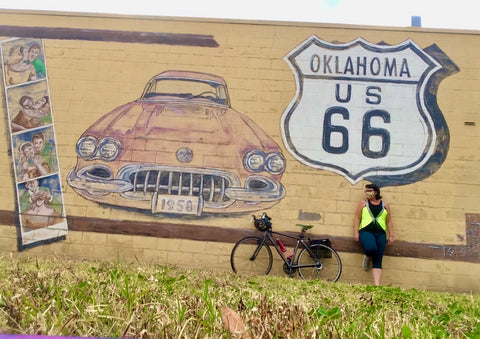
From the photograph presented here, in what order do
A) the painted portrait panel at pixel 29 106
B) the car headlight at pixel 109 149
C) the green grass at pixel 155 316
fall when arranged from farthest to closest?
the painted portrait panel at pixel 29 106
the car headlight at pixel 109 149
the green grass at pixel 155 316

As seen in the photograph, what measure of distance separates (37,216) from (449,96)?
726cm

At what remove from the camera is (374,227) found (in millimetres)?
7336

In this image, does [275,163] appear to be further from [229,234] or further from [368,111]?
[368,111]

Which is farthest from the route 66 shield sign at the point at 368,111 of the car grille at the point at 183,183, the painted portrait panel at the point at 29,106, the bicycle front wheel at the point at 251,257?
the painted portrait panel at the point at 29,106

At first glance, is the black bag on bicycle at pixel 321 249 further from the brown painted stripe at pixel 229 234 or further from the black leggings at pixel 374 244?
the black leggings at pixel 374 244

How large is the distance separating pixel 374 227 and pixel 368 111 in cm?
200

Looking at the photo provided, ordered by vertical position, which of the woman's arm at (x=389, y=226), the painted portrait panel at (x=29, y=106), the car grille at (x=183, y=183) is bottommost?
the woman's arm at (x=389, y=226)

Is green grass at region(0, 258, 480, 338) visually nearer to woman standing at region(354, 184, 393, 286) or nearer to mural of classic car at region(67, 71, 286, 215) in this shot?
woman standing at region(354, 184, 393, 286)

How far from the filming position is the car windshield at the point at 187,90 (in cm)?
814

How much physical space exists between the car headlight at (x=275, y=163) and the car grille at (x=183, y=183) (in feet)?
2.13

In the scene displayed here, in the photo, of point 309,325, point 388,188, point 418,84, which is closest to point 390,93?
point 418,84

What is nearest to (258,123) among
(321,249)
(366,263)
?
(321,249)

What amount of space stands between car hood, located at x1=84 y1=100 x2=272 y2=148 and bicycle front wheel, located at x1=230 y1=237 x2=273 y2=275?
5.49ft

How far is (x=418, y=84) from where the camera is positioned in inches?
317
